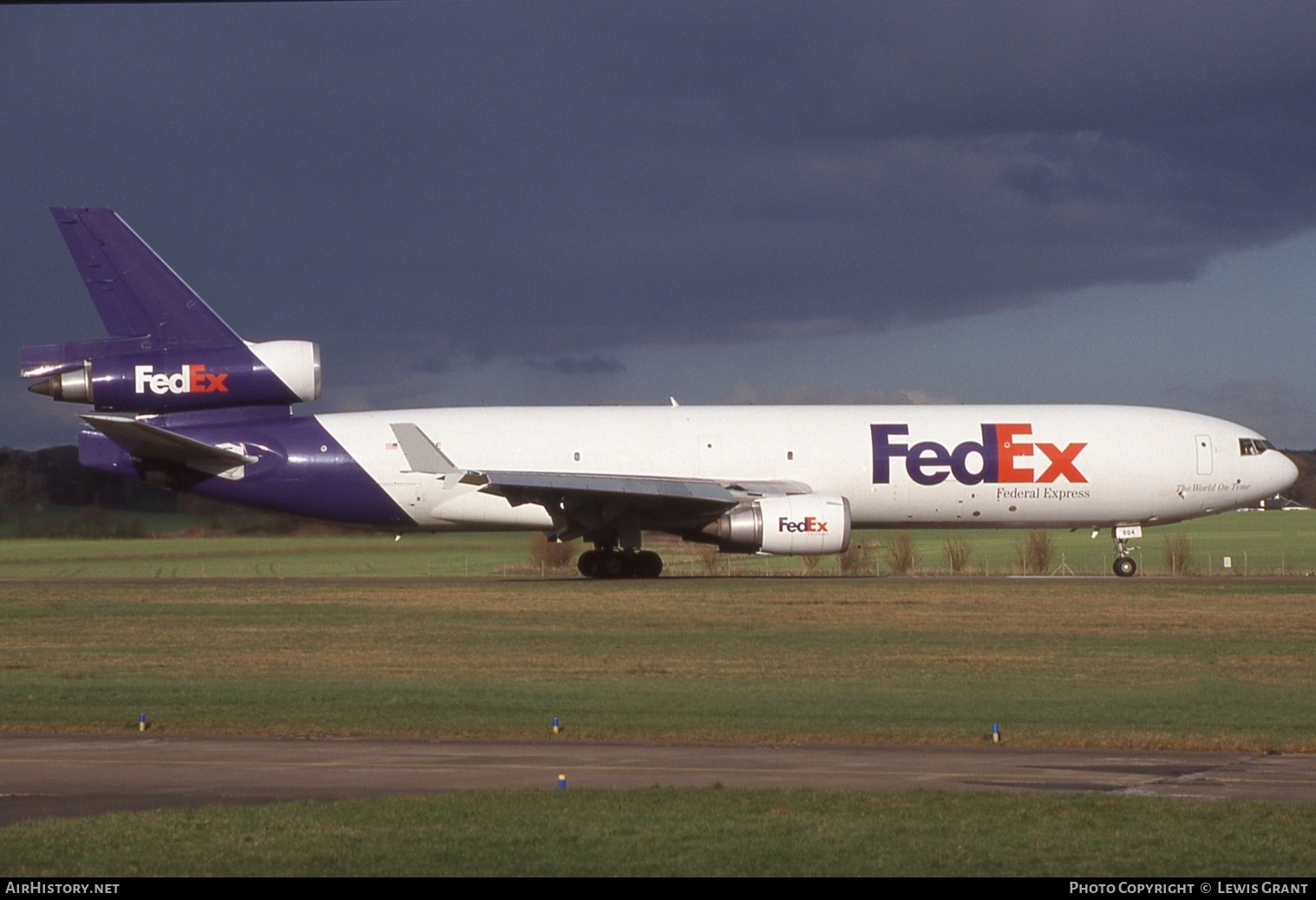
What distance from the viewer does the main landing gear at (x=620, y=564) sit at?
1510 inches

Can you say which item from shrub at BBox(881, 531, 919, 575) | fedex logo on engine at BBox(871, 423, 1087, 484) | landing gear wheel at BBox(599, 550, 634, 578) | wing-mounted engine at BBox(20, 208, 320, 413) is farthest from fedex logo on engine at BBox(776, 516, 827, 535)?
shrub at BBox(881, 531, 919, 575)

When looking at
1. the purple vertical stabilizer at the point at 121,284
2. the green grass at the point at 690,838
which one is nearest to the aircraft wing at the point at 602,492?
the purple vertical stabilizer at the point at 121,284

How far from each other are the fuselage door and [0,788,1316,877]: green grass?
1178 inches

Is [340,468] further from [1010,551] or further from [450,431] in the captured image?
[1010,551]

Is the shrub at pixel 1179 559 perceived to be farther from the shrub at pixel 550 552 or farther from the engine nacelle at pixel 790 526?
the shrub at pixel 550 552

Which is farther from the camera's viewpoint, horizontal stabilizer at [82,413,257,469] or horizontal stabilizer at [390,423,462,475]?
horizontal stabilizer at [82,413,257,469]

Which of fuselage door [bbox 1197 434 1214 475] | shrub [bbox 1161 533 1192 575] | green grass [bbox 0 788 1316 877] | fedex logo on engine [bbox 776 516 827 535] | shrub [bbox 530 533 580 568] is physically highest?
fuselage door [bbox 1197 434 1214 475]

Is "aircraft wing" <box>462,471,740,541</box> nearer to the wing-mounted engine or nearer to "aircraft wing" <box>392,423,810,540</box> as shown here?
"aircraft wing" <box>392,423,810,540</box>

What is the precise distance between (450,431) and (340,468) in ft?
9.53

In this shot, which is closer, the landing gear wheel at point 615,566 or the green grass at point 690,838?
the green grass at point 690,838

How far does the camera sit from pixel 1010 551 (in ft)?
210

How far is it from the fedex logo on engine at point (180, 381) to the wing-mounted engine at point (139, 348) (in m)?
0.02

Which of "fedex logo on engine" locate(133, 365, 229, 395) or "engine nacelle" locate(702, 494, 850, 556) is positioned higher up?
"fedex logo on engine" locate(133, 365, 229, 395)

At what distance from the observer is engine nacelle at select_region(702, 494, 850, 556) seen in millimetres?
35156
